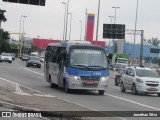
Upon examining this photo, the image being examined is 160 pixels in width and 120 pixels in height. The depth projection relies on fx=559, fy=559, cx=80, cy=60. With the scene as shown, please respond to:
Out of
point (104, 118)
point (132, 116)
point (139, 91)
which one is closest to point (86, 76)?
point (139, 91)

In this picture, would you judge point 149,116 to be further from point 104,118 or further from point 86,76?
point 86,76

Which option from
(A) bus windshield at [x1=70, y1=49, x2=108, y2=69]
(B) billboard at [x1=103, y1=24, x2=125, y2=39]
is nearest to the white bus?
(A) bus windshield at [x1=70, y1=49, x2=108, y2=69]

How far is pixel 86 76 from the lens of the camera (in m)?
28.3

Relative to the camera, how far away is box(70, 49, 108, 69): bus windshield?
94.3 ft

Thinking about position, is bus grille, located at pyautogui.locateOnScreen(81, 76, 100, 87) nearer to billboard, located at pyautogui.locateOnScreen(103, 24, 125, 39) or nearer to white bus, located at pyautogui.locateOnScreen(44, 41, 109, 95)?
white bus, located at pyautogui.locateOnScreen(44, 41, 109, 95)

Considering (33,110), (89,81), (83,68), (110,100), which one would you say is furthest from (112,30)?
(33,110)

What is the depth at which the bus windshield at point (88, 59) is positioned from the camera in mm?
28750

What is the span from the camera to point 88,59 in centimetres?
2888

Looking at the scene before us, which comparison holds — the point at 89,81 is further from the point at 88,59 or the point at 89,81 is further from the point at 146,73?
the point at 146,73

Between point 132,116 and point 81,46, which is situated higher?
point 81,46

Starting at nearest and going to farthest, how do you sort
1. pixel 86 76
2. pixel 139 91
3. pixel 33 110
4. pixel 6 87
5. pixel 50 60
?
1. pixel 33 110
2. pixel 6 87
3. pixel 86 76
4. pixel 139 91
5. pixel 50 60

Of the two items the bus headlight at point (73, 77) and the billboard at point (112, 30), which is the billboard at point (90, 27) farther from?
the bus headlight at point (73, 77)

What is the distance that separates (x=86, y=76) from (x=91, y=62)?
1.00 meters

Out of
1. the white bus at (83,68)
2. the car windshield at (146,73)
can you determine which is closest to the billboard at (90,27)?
the car windshield at (146,73)
